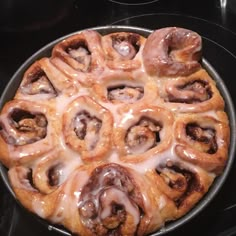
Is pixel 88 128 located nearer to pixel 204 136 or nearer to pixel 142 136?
pixel 142 136

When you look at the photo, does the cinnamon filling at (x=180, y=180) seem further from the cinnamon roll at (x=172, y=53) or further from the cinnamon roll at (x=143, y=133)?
the cinnamon roll at (x=172, y=53)

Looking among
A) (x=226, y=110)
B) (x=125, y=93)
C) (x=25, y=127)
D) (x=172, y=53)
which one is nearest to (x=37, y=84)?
(x=25, y=127)

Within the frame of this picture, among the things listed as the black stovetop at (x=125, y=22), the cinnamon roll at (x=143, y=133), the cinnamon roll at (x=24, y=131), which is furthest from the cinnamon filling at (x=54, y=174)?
the black stovetop at (x=125, y=22)

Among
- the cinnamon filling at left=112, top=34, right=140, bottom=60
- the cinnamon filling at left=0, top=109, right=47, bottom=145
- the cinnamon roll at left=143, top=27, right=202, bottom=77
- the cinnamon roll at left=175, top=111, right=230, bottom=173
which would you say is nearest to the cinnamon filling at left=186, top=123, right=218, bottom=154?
the cinnamon roll at left=175, top=111, right=230, bottom=173

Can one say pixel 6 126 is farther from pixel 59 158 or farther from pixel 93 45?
pixel 93 45

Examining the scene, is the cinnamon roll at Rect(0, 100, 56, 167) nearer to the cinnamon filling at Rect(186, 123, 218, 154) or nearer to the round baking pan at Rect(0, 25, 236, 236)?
the round baking pan at Rect(0, 25, 236, 236)

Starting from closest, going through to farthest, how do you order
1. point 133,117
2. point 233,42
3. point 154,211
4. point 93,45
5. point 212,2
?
point 154,211 < point 133,117 < point 93,45 < point 233,42 < point 212,2

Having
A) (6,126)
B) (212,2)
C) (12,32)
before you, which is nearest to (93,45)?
(6,126)
